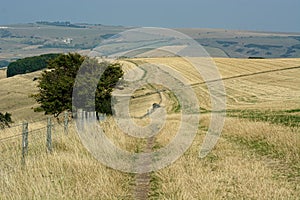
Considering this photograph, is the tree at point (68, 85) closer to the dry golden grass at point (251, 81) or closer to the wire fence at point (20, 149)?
the dry golden grass at point (251, 81)

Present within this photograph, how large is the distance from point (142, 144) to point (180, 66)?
77530 mm

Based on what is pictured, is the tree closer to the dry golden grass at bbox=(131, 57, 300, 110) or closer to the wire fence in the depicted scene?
the dry golden grass at bbox=(131, 57, 300, 110)

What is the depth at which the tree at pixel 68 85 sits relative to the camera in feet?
128

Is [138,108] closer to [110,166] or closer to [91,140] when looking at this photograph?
[91,140]

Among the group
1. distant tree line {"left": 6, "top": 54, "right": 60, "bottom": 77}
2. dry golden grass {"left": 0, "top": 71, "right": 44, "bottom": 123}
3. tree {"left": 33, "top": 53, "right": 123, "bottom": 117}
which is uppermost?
tree {"left": 33, "top": 53, "right": 123, "bottom": 117}

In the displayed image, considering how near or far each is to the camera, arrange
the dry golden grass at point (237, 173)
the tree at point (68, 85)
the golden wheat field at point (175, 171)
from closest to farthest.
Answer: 1. the golden wheat field at point (175, 171)
2. the dry golden grass at point (237, 173)
3. the tree at point (68, 85)

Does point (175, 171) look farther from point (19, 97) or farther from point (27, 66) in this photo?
point (27, 66)

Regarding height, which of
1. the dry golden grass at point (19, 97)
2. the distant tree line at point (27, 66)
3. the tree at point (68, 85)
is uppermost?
the tree at point (68, 85)

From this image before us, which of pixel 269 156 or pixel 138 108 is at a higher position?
pixel 269 156

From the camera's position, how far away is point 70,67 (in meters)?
41.0

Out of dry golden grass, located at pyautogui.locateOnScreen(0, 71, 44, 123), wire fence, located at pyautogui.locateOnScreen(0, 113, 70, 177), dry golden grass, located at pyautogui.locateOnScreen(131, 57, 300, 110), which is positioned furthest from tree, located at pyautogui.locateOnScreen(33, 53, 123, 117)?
dry golden grass, located at pyautogui.locateOnScreen(0, 71, 44, 123)

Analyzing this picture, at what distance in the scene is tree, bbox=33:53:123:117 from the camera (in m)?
39.0

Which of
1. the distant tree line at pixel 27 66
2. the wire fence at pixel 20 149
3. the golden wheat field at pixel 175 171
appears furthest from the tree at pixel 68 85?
the distant tree line at pixel 27 66

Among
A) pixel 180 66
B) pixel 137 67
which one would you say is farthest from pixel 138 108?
pixel 180 66
